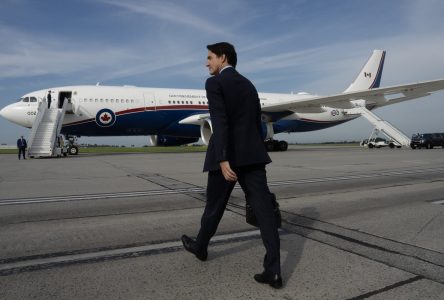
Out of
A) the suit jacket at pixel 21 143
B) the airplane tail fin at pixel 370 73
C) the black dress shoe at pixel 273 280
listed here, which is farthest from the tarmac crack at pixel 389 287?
the airplane tail fin at pixel 370 73

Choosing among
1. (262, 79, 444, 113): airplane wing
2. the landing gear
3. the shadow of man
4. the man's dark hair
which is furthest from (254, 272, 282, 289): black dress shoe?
the landing gear

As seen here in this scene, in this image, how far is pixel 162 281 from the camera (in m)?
2.84

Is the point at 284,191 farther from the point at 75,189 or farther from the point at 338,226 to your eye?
the point at 75,189

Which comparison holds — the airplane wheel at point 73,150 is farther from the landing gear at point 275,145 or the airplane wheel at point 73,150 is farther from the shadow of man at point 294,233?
the shadow of man at point 294,233

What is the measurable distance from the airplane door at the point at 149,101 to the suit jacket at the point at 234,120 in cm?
1927

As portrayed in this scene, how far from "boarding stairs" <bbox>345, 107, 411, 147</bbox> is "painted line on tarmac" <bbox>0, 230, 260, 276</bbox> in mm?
29342

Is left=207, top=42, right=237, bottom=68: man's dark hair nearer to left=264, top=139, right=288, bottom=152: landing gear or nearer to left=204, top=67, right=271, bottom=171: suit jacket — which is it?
left=204, top=67, right=271, bottom=171: suit jacket

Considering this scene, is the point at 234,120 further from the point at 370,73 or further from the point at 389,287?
the point at 370,73

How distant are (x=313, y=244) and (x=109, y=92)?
18975 mm

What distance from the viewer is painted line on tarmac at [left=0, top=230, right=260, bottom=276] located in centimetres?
314

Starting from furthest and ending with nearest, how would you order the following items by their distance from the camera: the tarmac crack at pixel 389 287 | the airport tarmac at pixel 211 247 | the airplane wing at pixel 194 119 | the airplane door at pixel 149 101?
the airplane wing at pixel 194 119 < the airplane door at pixel 149 101 < the airport tarmac at pixel 211 247 < the tarmac crack at pixel 389 287

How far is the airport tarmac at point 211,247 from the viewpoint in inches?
107

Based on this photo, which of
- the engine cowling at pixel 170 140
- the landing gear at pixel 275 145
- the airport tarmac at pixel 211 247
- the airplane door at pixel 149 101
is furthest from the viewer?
the engine cowling at pixel 170 140

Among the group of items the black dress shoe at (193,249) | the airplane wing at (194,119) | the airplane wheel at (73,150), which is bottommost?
the black dress shoe at (193,249)
